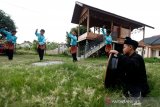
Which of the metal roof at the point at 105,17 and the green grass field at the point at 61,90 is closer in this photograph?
the green grass field at the point at 61,90

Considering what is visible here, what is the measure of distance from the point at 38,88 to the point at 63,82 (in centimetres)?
61

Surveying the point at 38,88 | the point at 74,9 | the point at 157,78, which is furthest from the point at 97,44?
the point at 38,88

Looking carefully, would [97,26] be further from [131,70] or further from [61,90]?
[61,90]

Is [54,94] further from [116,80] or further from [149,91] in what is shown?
[149,91]

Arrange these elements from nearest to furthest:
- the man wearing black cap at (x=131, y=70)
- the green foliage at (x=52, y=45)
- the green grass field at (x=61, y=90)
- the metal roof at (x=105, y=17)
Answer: the green grass field at (x=61, y=90), the man wearing black cap at (x=131, y=70), the metal roof at (x=105, y=17), the green foliage at (x=52, y=45)

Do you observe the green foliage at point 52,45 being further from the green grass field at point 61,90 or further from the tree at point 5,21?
the green grass field at point 61,90

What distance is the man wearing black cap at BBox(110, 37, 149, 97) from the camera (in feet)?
23.3

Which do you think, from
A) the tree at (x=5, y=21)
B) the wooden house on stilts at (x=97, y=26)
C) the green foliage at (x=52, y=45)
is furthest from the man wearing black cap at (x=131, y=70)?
the green foliage at (x=52, y=45)

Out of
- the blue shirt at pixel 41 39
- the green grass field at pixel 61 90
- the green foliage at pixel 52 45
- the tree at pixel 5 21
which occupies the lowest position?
the green grass field at pixel 61 90

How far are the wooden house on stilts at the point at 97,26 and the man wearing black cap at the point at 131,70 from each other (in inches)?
910

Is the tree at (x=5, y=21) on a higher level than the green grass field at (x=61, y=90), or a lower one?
higher

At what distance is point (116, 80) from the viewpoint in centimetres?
748

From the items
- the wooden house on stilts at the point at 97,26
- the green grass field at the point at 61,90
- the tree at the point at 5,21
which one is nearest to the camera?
the green grass field at the point at 61,90

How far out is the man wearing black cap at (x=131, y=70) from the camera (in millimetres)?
7113
